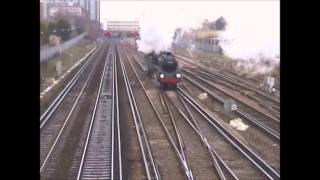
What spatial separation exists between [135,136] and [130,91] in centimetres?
181

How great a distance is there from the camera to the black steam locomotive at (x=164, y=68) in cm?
1049

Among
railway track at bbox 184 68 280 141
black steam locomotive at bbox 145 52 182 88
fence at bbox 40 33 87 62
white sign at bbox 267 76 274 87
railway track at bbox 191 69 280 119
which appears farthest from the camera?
black steam locomotive at bbox 145 52 182 88

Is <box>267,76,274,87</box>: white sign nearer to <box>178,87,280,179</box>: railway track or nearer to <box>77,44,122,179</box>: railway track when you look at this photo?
<box>178,87,280,179</box>: railway track

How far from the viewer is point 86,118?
7.88 meters

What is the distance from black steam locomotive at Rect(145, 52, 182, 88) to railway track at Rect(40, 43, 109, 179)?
2.15 metres

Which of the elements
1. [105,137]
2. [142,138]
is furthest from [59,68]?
[142,138]

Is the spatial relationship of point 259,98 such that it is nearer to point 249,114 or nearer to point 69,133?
point 249,114

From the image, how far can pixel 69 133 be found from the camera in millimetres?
7293

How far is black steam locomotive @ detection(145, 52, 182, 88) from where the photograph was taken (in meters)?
10.5

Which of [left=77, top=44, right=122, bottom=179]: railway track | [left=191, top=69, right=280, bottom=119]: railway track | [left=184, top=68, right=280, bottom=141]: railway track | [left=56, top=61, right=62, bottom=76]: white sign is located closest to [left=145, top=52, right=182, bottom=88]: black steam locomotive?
[left=184, top=68, right=280, bottom=141]: railway track

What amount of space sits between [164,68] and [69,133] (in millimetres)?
4367
